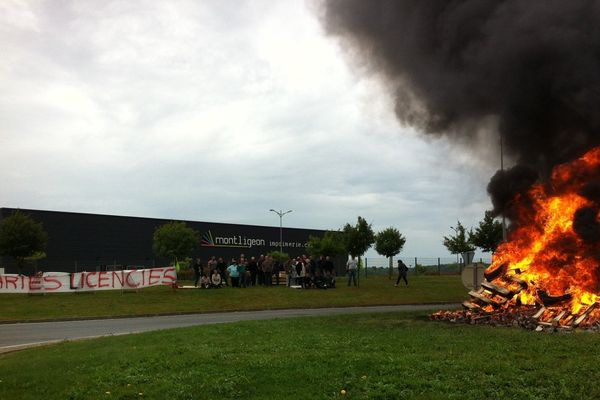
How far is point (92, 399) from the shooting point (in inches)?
229

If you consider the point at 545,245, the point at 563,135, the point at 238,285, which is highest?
the point at 563,135

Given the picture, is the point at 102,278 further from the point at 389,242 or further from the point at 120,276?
the point at 389,242

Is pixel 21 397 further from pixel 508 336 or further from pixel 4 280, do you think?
pixel 4 280

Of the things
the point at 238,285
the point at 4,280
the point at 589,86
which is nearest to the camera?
the point at 589,86

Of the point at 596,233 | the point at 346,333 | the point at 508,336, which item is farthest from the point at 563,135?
the point at 346,333

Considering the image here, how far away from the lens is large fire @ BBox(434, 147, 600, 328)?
426 inches

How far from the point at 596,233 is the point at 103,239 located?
42243mm

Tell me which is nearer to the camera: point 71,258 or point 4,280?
point 4,280

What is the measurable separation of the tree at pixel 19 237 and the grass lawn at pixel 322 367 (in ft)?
75.6

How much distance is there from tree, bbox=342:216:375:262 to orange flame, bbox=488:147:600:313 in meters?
24.4

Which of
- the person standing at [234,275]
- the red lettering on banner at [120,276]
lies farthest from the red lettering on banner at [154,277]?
the person standing at [234,275]

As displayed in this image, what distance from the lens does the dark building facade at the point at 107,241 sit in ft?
138

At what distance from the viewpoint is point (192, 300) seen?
2138cm

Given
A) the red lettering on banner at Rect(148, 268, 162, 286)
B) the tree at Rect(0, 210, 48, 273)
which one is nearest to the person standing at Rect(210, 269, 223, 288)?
the red lettering on banner at Rect(148, 268, 162, 286)
